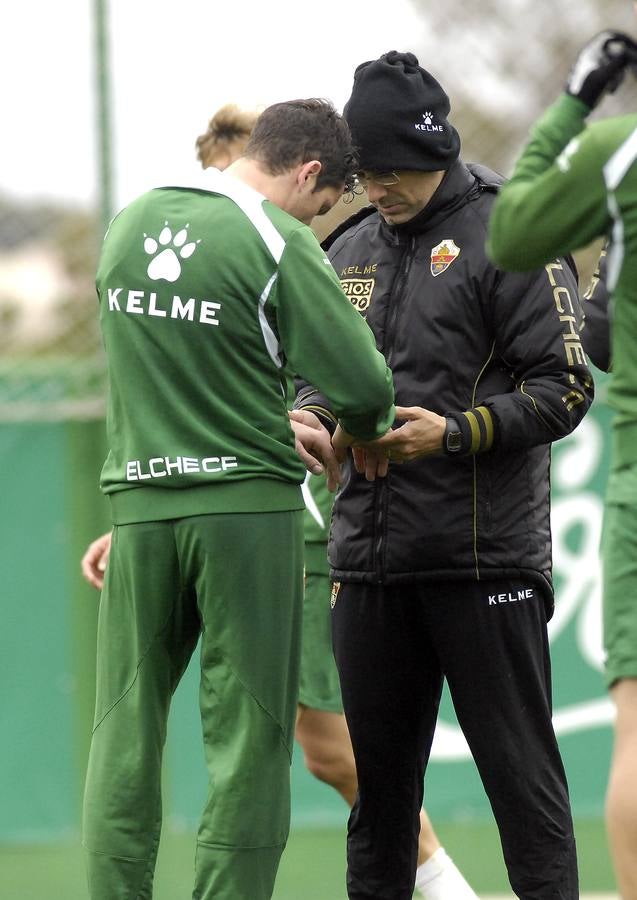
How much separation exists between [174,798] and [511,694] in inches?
89.2

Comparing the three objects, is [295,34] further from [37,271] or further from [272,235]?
[272,235]

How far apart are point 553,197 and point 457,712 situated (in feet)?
4.67

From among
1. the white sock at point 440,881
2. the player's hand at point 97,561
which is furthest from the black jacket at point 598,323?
the white sock at point 440,881

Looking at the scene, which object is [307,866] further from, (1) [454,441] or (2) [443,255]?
(2) [443,255]

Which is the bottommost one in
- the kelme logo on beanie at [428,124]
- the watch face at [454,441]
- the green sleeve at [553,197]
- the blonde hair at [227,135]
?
the watch face at [454,441]

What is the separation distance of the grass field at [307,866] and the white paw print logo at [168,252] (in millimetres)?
2351

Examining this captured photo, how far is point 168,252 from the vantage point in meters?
3.41

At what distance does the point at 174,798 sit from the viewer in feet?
18.5

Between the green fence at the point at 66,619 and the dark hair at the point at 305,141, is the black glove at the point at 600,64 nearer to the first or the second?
the dark hair at the point at 305,141

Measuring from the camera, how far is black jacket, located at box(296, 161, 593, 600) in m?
3.65

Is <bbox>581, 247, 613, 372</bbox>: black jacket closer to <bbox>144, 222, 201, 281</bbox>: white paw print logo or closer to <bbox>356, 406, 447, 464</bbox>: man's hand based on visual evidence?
<bbox>356, 406, 447, 464</bbox>: man's hand

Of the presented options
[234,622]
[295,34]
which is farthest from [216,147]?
[234,622]

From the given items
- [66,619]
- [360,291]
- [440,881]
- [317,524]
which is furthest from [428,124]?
[66,619]

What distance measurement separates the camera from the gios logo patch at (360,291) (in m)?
3.82
